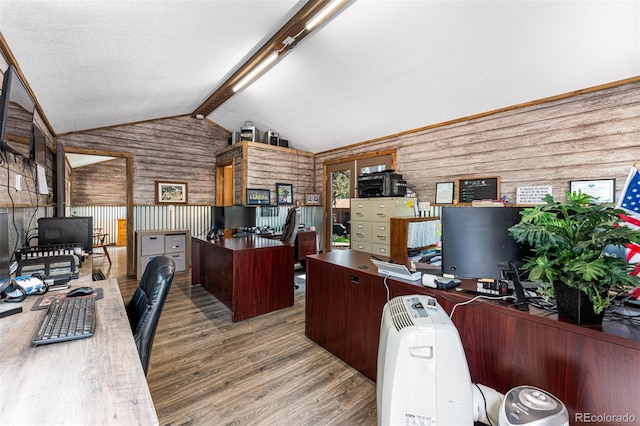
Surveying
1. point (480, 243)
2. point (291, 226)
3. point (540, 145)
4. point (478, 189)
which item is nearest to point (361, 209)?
point (291, 226)

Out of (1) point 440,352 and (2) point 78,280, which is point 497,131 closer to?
(1) point 440,352

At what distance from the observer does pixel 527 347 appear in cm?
139

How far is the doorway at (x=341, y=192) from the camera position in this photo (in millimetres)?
5344

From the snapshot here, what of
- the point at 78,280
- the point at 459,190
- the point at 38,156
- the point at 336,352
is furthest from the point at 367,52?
the point at 38,156

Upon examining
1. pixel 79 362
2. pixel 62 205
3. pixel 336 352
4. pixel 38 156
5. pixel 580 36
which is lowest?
pixel 336 352

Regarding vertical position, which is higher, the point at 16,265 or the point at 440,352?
the point at 16,265

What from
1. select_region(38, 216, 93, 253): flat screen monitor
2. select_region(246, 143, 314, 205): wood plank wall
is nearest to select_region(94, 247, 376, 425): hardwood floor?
select_region(38, 216, 93, 253): flat screen monitor

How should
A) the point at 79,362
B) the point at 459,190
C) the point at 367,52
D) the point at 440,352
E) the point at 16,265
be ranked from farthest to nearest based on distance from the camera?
the point at 459,190 < the point at 367,52 < the point at 16,265 < the point at 440,352 < the point at 79,362

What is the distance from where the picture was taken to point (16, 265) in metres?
2.05

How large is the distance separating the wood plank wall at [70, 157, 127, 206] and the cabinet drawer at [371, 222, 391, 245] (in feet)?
28.2

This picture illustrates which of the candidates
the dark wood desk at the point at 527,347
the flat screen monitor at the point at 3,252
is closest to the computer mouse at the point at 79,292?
the flat screen monitor at the point at 3,252

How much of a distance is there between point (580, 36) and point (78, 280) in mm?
4438

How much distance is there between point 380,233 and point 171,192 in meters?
4.20

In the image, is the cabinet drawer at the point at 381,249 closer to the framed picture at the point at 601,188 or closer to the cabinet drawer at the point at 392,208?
the cabinet drawer at the point at 392,208
